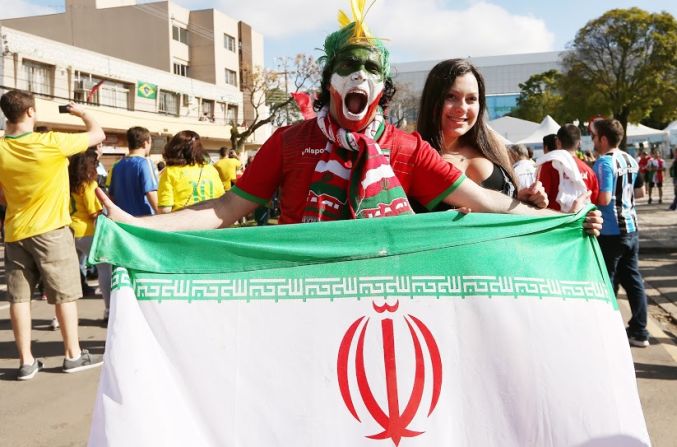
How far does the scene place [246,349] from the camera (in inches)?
80.4

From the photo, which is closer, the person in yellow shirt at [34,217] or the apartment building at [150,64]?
the person in yellow shirt at [34,217]

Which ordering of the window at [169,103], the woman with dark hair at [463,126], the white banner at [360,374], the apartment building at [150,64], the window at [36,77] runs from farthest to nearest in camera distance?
the window at [169,103]
the apartment building at [150,64]
the window at [36,77]
the woman with dark hair at [463,126]
the white banner at [360,374]

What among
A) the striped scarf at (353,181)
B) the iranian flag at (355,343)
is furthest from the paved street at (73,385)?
the striped scarf at (353,181)

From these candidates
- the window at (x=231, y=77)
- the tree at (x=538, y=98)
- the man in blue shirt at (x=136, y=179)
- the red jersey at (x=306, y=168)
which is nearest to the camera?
the red jersey at (x=306, y=168)

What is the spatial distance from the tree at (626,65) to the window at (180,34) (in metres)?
26.8

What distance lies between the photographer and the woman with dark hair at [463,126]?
2.91m

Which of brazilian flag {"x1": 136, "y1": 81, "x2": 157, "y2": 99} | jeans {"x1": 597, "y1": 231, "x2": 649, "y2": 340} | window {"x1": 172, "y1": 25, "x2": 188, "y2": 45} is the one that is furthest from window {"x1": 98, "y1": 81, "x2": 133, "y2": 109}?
jeans {"x1": 597, "y1": 231, "x2": 649, "y2": 340}

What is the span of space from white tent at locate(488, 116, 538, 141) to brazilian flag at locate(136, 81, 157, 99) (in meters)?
22.0

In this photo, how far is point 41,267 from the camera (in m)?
4.66

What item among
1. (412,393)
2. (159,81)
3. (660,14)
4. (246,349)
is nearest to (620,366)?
(412,393)

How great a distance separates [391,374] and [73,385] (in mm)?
3373

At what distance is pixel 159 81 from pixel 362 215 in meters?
37.3

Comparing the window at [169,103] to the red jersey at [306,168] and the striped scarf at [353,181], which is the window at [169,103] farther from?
the striped scarf at [353,181]

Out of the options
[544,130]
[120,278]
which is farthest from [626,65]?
[120,278]
